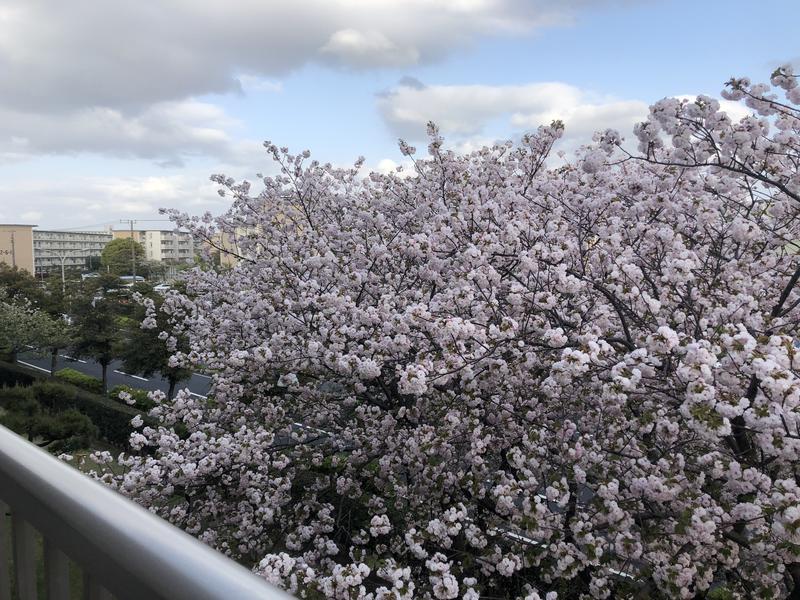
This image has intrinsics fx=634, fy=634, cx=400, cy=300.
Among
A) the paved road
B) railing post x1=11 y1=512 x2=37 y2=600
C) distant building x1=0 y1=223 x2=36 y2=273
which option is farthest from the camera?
distant building x1=0 y1=223 x2=36 y2=273

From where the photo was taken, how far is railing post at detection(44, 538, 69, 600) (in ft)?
2.45

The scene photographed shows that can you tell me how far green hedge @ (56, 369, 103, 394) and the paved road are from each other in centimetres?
41

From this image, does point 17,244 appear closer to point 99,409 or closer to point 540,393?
point 99,409

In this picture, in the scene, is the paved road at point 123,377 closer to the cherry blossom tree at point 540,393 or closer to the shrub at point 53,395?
the shrub at point 53,395

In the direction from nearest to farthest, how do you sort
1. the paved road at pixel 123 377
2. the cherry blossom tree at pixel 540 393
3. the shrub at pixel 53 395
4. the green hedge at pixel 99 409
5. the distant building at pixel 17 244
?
1. the cherry blossom tree at pixel 540 393
2. the shrub at pixel 53 395
3. the green hedge at pixel 99 409
4. the paved road at pixel 123 377
5. the distant building at pixel 17 244

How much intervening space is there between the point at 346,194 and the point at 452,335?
507 cm

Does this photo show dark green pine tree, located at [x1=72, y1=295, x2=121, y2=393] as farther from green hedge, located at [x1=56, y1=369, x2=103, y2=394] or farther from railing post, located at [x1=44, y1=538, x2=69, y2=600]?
railing post, located at [x1=44, y1=538, x2=69, y2=600]

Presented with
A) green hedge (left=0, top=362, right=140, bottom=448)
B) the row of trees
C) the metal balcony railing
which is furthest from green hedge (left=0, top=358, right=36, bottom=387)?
the metal balcony railing

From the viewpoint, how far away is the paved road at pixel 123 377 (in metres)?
17.9

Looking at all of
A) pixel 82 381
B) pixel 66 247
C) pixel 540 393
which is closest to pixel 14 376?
pixel 82 381

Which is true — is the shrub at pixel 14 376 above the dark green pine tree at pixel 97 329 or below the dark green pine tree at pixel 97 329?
below

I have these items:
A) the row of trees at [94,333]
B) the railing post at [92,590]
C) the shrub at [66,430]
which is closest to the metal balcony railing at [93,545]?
the railing post at [92,590]

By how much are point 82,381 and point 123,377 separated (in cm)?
234

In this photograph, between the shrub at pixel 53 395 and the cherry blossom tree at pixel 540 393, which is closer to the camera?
the cherry blossom tree at pixel 540 393
